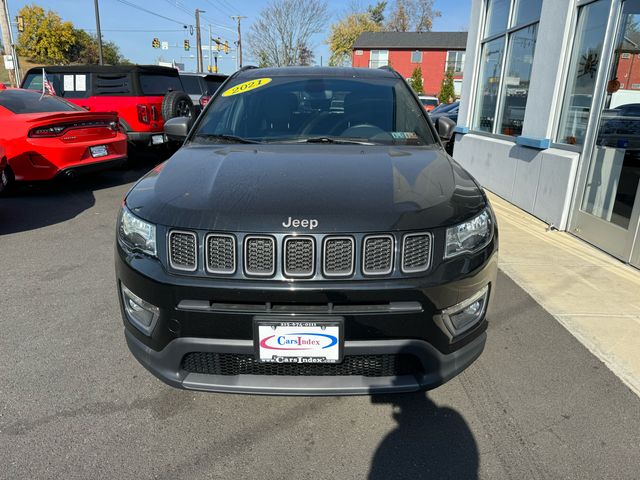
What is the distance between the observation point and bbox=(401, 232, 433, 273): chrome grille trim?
192 cm

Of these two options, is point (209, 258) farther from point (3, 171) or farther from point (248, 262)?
point (3, 171)

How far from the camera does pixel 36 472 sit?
197cm

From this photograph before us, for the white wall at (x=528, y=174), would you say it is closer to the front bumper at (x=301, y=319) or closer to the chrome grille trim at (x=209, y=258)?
the front bumper at (x=301, y=319)

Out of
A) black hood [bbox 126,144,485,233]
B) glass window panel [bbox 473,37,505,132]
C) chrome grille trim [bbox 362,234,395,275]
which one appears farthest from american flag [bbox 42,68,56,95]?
chrome grille trim [bbox 362,234,395,275]

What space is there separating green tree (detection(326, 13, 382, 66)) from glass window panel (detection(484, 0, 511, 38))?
2195 inches

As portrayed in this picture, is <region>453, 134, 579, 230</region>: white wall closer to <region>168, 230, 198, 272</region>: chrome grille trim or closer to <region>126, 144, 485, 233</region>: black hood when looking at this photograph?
<region>126, 144, 485, 233</region>: black hood

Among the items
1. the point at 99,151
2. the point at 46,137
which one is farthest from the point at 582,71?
the point at 46,137

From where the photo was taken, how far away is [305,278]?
1886mm

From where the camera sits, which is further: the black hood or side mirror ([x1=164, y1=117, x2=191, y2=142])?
side mirror ([x1=164, y1=117, x2=191, y2=142])

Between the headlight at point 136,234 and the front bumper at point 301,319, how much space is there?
4cm

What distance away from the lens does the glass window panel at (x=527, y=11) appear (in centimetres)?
649

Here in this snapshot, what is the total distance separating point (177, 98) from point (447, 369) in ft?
25.7

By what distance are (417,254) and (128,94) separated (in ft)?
26.7

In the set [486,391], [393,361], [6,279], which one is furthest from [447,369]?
[6,279]
